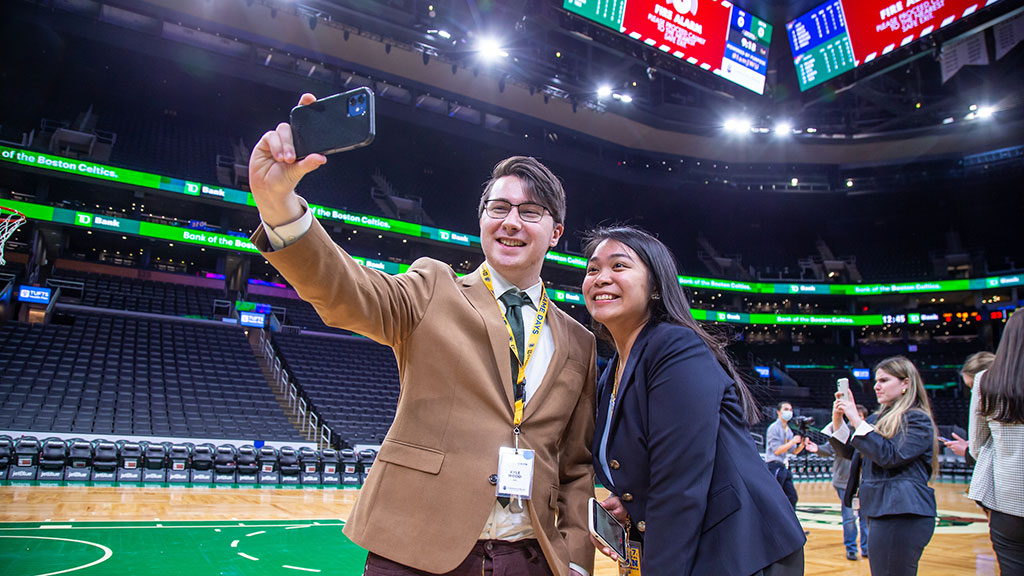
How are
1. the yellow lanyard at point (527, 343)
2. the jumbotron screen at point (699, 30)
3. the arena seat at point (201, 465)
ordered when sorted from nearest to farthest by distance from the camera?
the yellow lanyard at point (527, 343) → the arena seat at point (201, 465) → the jumbotron screen at point (699, 30)

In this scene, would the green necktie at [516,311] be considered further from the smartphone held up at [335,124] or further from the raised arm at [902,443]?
the raised arm at [902,443]

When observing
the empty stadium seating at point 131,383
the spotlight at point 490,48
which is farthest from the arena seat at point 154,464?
the spotlight at point 490,48

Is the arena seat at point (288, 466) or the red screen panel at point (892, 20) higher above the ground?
the red screen panel at point (892, 20)

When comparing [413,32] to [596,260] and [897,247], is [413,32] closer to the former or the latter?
[596,260]

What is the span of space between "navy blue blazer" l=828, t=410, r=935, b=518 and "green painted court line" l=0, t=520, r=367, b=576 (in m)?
4.19

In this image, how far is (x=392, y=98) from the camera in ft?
79.0

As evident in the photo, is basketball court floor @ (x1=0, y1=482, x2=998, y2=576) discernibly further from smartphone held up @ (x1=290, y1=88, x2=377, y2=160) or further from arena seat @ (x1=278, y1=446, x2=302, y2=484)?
smartphone held up @ (x1=290, y1=88, x2=377, y2=160)

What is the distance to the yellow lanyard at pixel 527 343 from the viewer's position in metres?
1.58

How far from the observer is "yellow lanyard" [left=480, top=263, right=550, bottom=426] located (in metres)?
1.58

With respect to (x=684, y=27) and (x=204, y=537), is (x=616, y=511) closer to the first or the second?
(x=204, y=537)

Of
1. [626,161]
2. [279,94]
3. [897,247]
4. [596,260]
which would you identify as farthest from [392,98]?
[897,247]

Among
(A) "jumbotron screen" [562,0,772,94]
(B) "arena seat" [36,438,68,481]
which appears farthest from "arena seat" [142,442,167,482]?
(A) "jumbotron screen" [562,0,772,94]

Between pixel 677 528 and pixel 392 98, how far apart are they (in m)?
24.7

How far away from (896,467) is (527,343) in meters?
2.43
